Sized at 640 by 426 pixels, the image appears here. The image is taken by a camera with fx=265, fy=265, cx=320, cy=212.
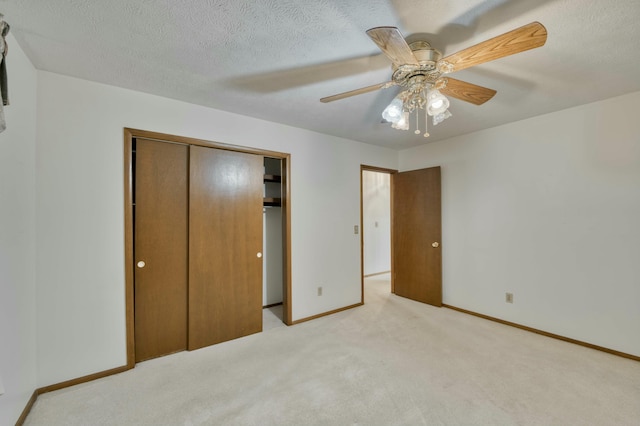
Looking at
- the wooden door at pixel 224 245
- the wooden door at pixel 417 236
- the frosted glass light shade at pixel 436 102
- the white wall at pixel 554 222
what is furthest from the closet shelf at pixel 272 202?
the white wall at pixel 554 222

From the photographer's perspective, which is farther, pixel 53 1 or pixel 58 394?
pixel 58 394

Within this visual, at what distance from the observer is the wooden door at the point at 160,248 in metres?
2.31

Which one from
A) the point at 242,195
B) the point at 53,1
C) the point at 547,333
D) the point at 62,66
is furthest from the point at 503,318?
the point at 62,66

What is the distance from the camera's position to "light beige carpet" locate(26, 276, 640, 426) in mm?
1688

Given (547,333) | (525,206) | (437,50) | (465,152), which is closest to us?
(437,50)

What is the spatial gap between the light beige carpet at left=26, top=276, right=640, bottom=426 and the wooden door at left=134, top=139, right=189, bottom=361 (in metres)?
0.24

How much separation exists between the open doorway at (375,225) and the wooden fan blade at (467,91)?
3.70 m

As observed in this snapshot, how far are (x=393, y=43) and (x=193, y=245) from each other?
91.0 inches

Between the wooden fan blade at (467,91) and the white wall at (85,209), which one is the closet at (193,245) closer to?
the white wall at (85,209)

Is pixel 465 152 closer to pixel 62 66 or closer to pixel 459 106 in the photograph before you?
pixel 459 106

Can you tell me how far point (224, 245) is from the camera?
2721mm

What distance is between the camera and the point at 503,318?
3131mm

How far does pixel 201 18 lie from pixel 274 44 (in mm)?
412

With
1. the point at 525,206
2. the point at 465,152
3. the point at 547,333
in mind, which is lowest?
the point at 547,333
